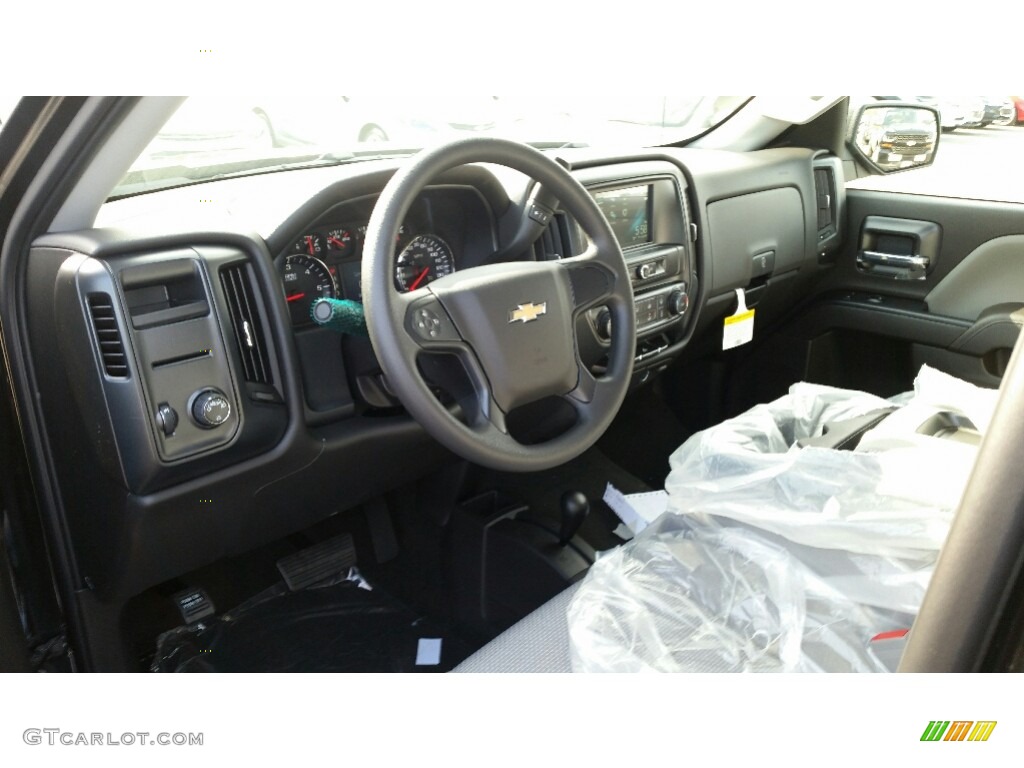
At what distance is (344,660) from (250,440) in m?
0.70

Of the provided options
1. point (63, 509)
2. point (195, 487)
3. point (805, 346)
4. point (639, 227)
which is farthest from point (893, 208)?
point (63, 509)

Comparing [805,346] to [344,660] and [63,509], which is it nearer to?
[344,660]

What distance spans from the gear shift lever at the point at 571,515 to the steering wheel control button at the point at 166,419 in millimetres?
811

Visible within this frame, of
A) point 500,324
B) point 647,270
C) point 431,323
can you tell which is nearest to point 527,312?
point 500,324

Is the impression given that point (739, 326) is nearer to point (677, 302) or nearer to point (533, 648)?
point (677, 302)

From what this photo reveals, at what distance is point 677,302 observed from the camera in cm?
200

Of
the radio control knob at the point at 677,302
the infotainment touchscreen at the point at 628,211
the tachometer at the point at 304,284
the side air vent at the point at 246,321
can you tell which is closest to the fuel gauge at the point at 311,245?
the tachometer at the point at 304,284

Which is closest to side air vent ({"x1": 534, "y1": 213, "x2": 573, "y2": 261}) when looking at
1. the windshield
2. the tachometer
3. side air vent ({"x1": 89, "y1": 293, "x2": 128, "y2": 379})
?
the windshield

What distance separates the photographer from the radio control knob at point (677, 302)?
6.55ft

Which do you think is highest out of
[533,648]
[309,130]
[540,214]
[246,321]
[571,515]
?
[309,130]

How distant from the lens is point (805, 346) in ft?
8.36

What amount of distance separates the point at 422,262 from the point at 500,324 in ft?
1.25

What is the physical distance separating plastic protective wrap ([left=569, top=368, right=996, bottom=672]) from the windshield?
606 mm

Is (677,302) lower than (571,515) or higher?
higher
